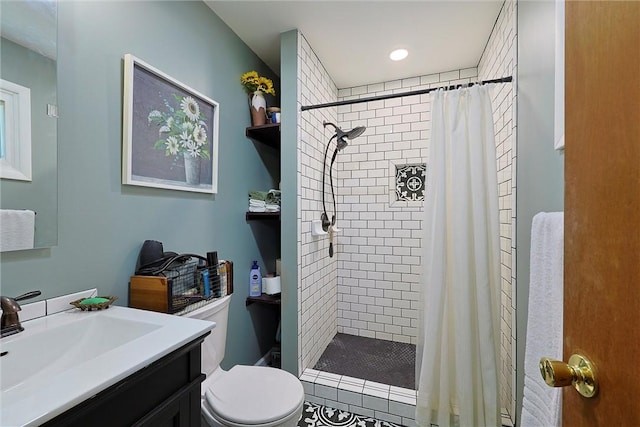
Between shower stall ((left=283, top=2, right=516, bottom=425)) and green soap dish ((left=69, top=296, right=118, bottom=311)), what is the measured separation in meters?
1.04

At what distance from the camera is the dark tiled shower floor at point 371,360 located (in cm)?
201

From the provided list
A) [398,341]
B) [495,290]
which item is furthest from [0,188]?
[398,341]

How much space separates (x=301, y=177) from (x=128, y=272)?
1104 millimetres

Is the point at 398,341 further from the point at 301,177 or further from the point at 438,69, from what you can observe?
the point at 438,69

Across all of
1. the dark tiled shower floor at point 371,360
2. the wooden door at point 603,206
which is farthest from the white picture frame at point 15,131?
the dark tiled shower floor at point 371,360

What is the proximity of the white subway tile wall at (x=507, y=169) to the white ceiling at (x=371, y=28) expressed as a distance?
0.18m

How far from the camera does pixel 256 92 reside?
201 centimetres

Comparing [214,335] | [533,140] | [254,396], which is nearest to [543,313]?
[533,140]

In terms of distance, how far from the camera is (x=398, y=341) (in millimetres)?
2580

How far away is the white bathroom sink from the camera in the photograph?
55 centimetres

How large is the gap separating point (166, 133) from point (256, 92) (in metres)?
0.83

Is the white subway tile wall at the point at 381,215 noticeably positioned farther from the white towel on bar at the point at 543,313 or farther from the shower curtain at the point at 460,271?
the white towel on bar at the point at 543,313

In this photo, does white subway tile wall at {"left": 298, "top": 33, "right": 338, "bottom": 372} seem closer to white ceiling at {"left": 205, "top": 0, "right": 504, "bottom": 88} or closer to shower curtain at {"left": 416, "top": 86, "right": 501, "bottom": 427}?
white ceiling at {"left": 205, "top": 0, "right": 504, "bottom": 88}

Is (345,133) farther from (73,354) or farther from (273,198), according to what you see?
(73,354)
